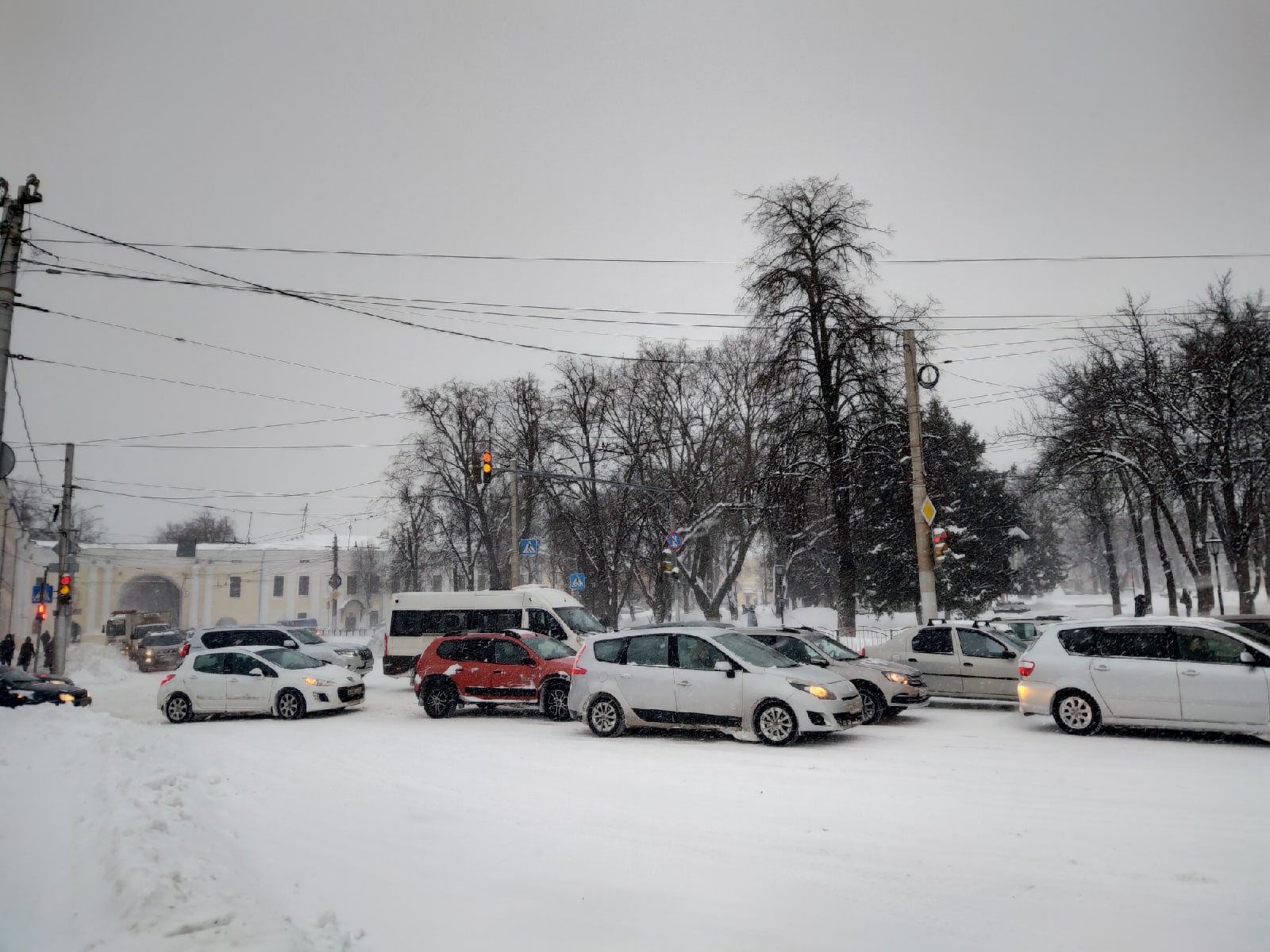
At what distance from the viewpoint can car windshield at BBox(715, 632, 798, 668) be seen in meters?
12.3

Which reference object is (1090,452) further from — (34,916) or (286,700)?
(34,916)

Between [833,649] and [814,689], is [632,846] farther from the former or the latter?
[833,649]

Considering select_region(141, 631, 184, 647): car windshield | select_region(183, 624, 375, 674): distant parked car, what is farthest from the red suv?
select_region(141, 631, 184, 647): car windshield

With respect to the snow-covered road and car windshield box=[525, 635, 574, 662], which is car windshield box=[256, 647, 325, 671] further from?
the snow-covered road

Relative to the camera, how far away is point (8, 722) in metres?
9.76

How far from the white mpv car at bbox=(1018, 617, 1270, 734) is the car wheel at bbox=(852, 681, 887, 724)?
7.35 ft

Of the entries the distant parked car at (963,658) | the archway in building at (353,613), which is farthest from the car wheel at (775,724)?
the archway in building at (353,613)

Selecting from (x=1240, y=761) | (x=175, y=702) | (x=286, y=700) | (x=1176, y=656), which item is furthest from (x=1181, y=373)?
(x=175, y=702)

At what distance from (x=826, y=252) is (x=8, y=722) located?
24.0 metres

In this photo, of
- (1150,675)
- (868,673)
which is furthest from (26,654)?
(1150,675)

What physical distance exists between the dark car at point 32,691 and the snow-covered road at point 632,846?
25.2ft

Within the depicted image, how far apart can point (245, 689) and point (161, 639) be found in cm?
2388

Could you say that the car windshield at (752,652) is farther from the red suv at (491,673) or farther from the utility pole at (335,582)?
the utility pole at (335,582)

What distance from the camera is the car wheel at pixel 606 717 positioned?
42.6 feet
